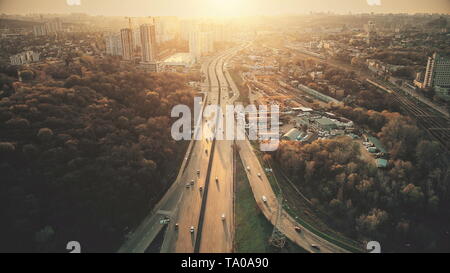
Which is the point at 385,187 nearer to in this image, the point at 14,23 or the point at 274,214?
the point at 274,214

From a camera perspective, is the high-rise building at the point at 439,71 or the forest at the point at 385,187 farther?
the high-rise building at the point at 439,71

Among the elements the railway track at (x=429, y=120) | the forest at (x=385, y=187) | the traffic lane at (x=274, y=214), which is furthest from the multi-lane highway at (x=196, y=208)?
the railway track at (x=429, y=120)

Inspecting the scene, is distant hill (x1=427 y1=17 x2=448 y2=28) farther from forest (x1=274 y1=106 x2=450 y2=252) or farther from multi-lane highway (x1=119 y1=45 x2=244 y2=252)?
multi-lane highway (x1=119 y1=45 x2=244 y2=252)

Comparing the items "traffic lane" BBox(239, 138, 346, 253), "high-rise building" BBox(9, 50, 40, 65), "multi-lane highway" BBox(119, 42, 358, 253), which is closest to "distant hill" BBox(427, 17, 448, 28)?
"multi-lane highway" BBox(119, 42, 358, 253)

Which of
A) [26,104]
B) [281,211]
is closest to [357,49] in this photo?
[281,211]

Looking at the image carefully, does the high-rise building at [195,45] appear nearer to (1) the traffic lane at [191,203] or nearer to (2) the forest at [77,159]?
(2) the forest at [77,159]
